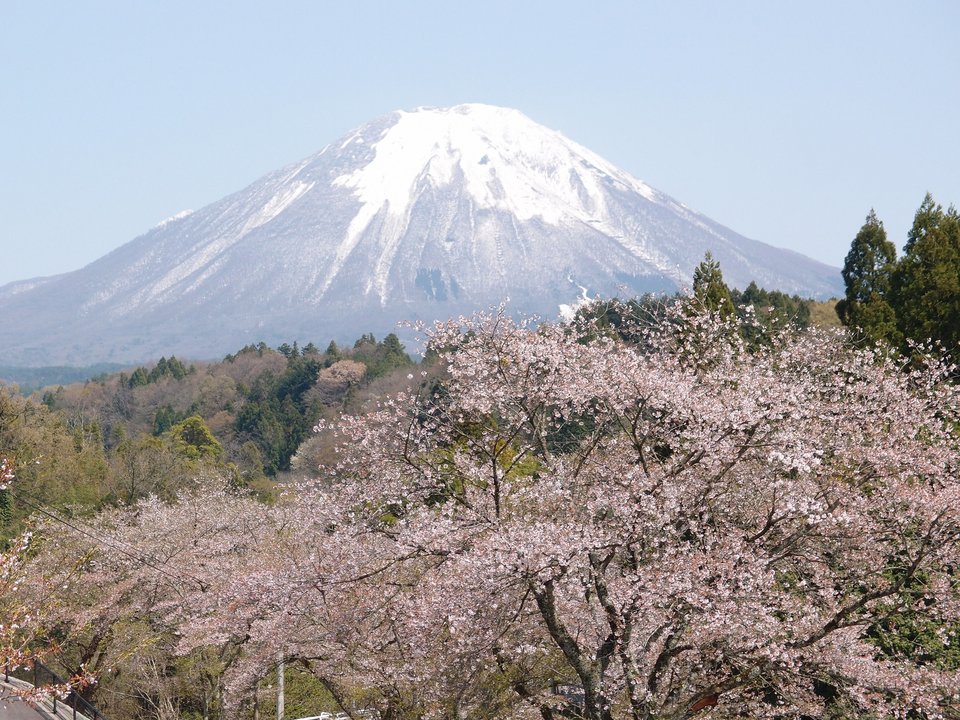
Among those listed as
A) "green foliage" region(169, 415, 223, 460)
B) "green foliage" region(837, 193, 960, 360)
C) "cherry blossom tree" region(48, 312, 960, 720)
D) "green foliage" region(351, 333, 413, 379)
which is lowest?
"green foliage" region(169, 415, 223, 460)

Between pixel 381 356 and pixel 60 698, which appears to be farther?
pixel 381 356

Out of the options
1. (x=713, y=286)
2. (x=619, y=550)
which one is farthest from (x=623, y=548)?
(x=713, y=286)

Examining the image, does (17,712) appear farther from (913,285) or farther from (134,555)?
(913,285)

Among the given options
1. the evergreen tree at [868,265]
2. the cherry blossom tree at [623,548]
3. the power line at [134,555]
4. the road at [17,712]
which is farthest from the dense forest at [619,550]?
the evergreen tree at [868,265]

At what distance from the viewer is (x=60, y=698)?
15.4 metres

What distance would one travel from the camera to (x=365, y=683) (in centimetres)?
1136

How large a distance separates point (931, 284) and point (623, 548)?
17.5 metres

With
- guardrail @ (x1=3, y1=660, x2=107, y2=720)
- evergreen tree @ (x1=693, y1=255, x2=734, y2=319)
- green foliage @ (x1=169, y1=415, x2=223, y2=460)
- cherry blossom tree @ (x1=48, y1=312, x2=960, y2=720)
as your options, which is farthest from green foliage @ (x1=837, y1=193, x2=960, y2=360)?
green foliage @ (x1=169, y1=415, x2=223, y2=460)

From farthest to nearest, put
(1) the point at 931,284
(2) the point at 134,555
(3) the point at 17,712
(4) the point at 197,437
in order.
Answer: (4) the point at 197,437
(1) the point at 931,284
(2) the point at 134,555
(3) the point at 17,712

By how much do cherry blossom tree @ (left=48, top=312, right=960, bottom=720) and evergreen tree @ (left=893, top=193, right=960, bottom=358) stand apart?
1235 centimetres

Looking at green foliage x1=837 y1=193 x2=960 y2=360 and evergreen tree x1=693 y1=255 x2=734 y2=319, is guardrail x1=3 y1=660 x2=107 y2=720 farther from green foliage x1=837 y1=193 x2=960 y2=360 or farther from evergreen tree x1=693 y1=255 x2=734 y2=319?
green foliage x1=837 y1=193 x2=960 y2=360

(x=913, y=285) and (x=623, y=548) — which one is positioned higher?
(x=913, y=285)

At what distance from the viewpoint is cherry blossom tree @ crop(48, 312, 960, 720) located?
8734 millimetres

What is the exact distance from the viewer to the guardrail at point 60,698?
14.9 m
